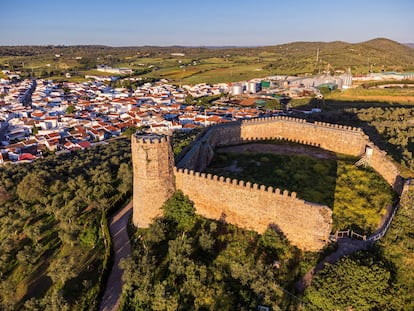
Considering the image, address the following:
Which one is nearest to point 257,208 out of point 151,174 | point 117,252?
point 151,174

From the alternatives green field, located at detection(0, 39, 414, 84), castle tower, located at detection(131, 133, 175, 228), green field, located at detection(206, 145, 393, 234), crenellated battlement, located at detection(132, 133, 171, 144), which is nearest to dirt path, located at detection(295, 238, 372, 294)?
green field, located at detection(206, 145, 393, 234)

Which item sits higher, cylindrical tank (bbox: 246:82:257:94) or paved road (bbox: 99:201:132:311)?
cylindrical tank (bbox: 246:82:257:94)

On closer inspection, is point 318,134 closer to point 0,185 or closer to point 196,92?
point 0,185

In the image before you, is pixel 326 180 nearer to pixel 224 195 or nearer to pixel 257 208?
pixel 257 208

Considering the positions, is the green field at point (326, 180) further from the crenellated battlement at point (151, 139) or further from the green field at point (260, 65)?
the green field at point (260, 65)

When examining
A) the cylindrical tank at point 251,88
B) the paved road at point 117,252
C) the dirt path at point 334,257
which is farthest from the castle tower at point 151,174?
the cylindrical tank at point 251,88

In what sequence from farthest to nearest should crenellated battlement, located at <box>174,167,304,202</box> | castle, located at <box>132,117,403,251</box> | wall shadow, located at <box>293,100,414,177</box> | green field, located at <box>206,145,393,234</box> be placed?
wall shadow, located at <box>293,100,414,177</box> < green field, located at <box>206,145,393,234</box> < crenellated battlement, located at <box>174,167,304,202</box> < castle, located at <box>132,117,403,251</box>

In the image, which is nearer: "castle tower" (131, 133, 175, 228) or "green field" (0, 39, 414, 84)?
"castle tower" (131, 133, 175, 228)

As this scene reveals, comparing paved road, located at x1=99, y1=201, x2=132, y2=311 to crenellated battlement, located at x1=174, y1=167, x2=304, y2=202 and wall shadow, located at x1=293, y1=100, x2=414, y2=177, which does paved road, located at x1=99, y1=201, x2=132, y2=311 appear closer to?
crenellated battlement, located at x1=174, y1=167, x2=304, y2=202
